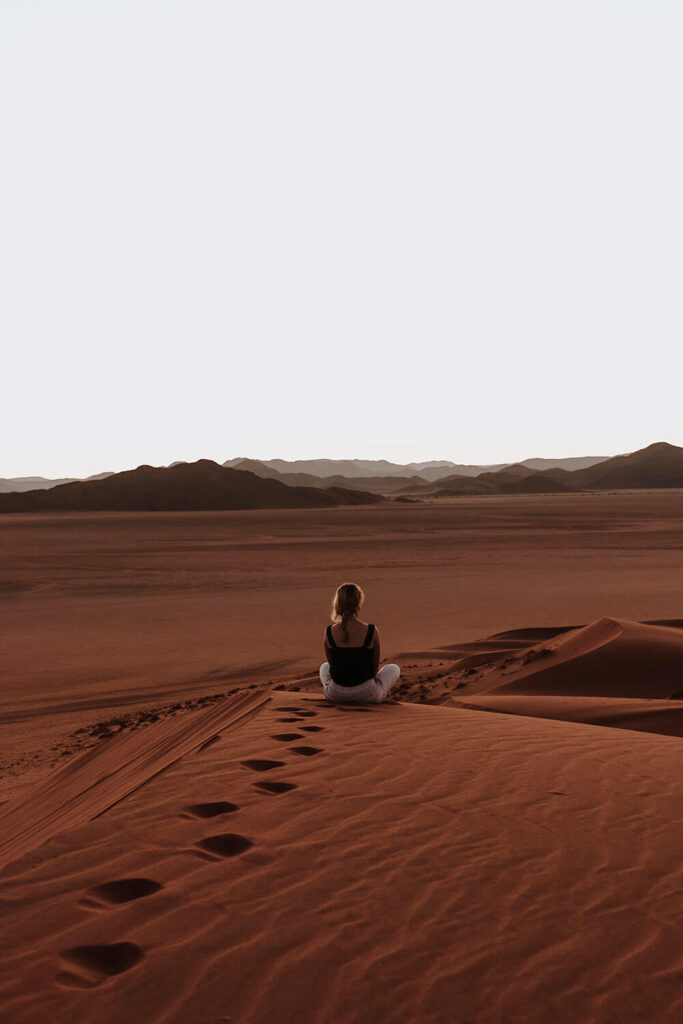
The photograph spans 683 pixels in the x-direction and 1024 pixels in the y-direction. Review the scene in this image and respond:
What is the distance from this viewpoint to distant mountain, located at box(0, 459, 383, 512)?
7756 cm

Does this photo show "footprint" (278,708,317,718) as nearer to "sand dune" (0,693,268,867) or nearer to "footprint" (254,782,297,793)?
"sand dune" (0,693,268,867)

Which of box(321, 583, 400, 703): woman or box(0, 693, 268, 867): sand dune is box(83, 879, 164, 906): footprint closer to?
box(0, 693, 268, 867): sand dune

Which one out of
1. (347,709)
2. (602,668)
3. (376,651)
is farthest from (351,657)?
(602,668)

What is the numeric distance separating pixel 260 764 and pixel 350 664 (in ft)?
6.78

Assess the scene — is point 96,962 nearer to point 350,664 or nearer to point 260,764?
point 260,764

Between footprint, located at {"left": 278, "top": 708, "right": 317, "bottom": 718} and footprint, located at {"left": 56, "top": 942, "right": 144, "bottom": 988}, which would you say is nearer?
footprint, located at {"left": 56, "top": 942, "right": 144, "bottom": 988}

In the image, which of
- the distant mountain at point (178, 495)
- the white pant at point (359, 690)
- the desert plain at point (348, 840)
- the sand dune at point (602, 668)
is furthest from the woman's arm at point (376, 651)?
the distant mountain at point (178, 495)

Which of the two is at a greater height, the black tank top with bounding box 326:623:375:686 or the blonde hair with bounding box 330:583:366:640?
the blonde hair with bounding box 330:583:366:640

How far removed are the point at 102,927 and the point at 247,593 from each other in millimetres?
15912

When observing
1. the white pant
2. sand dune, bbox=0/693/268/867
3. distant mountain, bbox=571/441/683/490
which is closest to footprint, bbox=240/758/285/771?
sand dune, bbox=0/693/268/867

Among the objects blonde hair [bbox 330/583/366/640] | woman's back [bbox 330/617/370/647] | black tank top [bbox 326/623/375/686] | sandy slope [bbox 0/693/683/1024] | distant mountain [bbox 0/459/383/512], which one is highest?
distant mountain [bbox 0/459/383/512]

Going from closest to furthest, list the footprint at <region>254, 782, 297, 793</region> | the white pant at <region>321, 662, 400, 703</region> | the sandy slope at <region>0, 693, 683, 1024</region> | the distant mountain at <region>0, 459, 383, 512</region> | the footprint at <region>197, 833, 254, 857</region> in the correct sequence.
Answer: the sandy slope at <region>0, 693, 683, 1024</region> → the footprint at <region>197, 833, 254, 857</region> → the footprint at <region>254, 782, 297, 793</region> → the white pant at <region>321, 662, 400, 703</region> → the distant mountain at <region>0, 459, 383, 512</region>

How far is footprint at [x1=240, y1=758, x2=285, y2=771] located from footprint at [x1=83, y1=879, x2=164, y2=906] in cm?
167

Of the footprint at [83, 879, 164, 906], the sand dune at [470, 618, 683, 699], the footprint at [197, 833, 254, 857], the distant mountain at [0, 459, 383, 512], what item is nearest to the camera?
the footprint at [83, 879, 164, 906]
